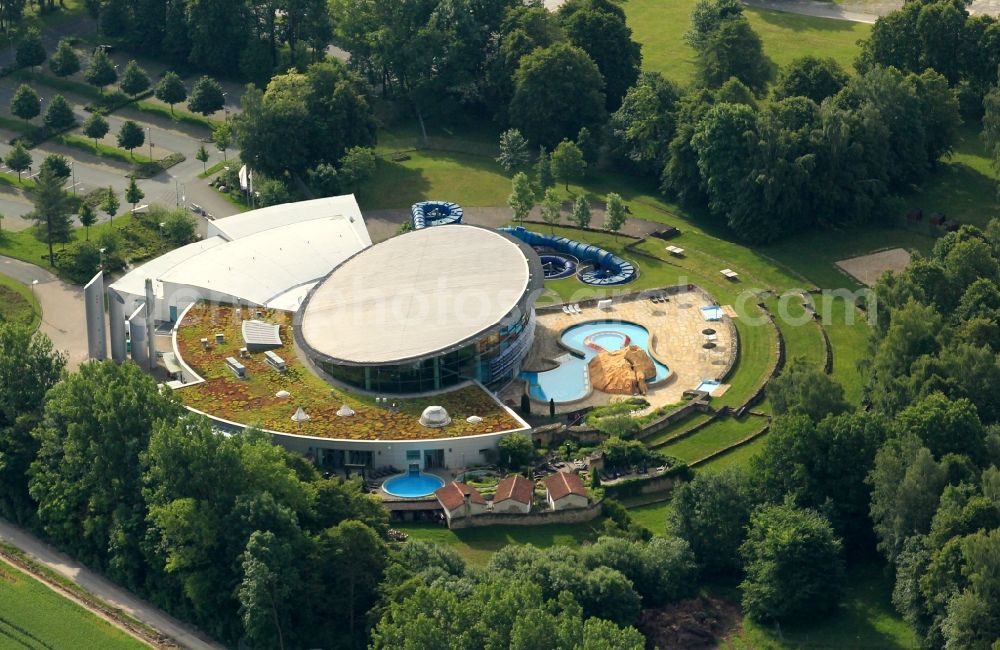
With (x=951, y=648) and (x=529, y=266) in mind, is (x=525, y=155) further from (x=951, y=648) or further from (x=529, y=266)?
(x=951, y=648)

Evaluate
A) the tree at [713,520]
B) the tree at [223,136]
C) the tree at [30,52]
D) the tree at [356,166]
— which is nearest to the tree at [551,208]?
the tree at [356,166]

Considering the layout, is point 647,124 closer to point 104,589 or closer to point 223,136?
point 223,136

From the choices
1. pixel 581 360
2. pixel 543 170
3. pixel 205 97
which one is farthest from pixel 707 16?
pixel 581 360

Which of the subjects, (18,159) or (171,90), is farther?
(171,90)

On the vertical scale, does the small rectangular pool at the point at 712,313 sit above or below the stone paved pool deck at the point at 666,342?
above

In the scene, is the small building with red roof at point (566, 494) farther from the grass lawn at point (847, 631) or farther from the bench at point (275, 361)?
the bench at point (275, 361)

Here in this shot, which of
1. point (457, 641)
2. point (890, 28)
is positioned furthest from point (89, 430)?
point (890, 28)
